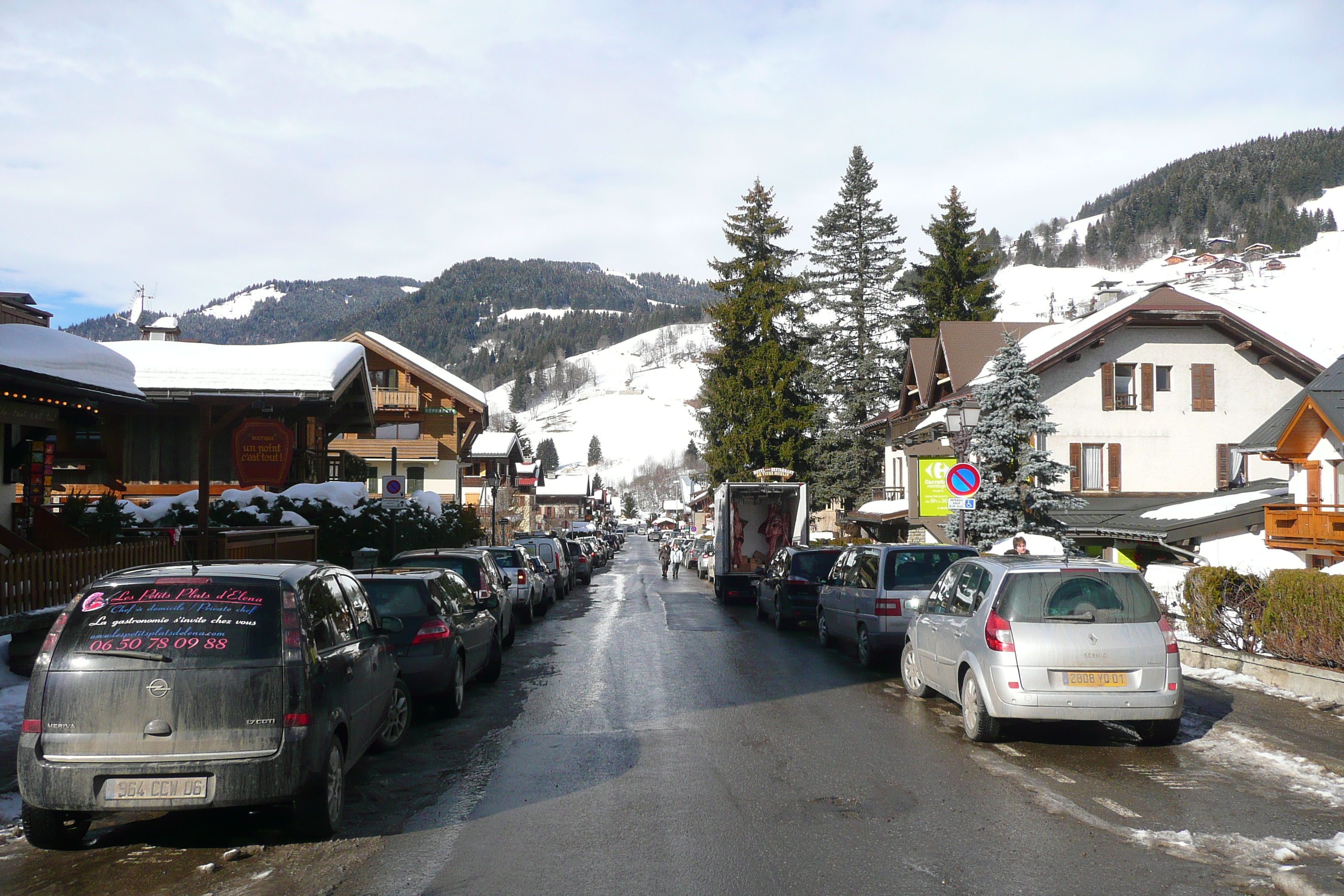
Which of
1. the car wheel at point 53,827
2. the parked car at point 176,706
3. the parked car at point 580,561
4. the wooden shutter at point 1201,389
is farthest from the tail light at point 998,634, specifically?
the wooden shutter at point 1201,389

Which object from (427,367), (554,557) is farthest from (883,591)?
(427,367)

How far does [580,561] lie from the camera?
37219 millimetres

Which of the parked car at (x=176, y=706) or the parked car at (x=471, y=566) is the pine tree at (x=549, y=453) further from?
the parked car at (x=176, y=706)

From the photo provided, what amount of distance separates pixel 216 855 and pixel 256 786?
1.90 feet

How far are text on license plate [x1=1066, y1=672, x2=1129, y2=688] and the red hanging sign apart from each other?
546 inches

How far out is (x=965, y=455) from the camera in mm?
21109

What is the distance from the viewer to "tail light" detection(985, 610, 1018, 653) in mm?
8508

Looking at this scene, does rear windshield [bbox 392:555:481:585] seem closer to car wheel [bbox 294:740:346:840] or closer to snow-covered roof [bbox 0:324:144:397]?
snow-covered roof [bbox 0:324:144:397]

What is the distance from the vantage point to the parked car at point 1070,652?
27.5 feet

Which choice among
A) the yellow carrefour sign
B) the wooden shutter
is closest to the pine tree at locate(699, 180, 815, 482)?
the yellow carrefour sign

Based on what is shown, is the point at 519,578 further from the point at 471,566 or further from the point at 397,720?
the point at 397,720

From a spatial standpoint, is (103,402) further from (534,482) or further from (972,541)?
(534,482)

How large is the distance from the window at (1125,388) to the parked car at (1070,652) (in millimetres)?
28351

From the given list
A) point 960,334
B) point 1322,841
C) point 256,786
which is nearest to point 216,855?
point 256,786
